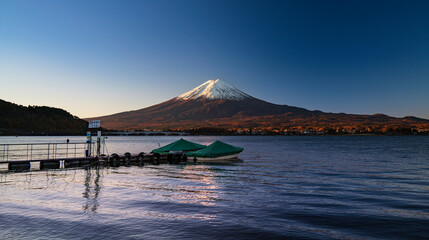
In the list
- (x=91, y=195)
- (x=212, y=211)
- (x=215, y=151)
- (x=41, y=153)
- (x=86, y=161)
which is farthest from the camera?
(x=41, y=153)

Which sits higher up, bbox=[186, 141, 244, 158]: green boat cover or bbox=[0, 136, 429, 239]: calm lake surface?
bbox=[186, 141, 244, 158]: green boat cover

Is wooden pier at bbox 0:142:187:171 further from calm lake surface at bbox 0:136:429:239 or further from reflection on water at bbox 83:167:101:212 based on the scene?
reflection on water at bbox 83:167:101:212

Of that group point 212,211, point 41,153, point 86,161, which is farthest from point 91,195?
point 41,153

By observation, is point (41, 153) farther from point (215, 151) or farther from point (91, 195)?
point (91, 195)

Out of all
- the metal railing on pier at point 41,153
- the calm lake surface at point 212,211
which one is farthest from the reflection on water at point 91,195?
the metal railing on pier at point 41,153

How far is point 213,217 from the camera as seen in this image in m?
12.9

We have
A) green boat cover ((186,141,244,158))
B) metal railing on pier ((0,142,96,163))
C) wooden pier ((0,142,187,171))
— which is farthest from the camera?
green boat cover ((186,141,244,158))

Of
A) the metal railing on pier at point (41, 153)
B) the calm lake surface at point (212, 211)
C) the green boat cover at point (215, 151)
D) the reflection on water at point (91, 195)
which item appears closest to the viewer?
the calm lake surface at point (212, 211)

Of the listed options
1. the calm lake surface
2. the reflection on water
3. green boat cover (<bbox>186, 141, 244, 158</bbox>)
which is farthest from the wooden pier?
the reflection on water

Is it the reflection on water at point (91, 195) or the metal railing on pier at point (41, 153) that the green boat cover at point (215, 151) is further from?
the reflection on water at point (91, 195)

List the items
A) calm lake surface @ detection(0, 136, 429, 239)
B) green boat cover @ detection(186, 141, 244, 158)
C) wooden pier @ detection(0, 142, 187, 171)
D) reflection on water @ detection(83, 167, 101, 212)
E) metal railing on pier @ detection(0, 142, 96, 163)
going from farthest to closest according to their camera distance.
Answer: green boat cover @ detection(186, 141, 244, 158) → metal railing on pier @ detection(0, 142, 96, 163) → wooden pier @ detection(0, 142, 187, 171) → reflection on water @ detection(83, 167, 101, 212) → calm lake surface @ detection(0, 136, 429, 239)

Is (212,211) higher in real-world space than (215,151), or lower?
lower

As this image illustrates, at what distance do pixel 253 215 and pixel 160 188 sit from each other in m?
9.71

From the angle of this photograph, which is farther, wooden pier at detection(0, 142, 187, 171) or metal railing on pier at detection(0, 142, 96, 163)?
metal railing on pier at detection(0, 142, 96, 163)
